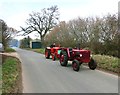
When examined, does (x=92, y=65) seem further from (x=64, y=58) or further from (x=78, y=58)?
(x=64, y=58)

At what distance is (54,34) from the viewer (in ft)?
139

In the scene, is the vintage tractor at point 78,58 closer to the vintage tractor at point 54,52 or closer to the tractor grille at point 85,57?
the tractor grille at point 85,57

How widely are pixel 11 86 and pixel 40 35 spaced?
57.0 m

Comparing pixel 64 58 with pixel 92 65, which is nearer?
pixel 92 65

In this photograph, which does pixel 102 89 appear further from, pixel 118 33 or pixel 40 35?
pixel 40 35

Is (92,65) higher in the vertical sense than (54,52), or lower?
lower

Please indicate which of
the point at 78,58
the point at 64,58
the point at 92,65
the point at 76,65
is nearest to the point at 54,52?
the point at 64,58

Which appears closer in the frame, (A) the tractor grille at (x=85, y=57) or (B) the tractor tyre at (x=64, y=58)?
(A) the tractor grille at (x=85, y=57)


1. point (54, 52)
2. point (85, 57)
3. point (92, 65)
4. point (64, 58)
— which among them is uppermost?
point (54, 52)

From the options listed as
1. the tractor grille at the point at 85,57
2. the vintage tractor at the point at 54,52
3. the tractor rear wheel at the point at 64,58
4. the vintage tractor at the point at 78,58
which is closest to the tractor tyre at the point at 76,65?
the vintage tractor at the point at 78,58

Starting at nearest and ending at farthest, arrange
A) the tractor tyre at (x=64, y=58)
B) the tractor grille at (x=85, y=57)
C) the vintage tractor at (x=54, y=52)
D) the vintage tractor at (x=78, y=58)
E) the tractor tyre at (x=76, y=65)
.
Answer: the tractor tyre at (x=76, y=65) < the vintage tractor at (x=78, y=58) < the tractor grille at (x=85, y=57) < the tractor tyre at (x=64, y=58) < the vintage tractor at (x=54, y=52)

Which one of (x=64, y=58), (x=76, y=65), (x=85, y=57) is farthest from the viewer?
(x=64, y=58)

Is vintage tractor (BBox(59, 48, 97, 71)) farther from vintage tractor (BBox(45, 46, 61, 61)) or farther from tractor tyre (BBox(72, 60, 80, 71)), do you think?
vintage tractor (BBox(45, 46, 61, 61))

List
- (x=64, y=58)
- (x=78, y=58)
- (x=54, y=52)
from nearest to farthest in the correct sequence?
(x=78, y=58) < (x=64, y=58) < (x=54, y=52)
